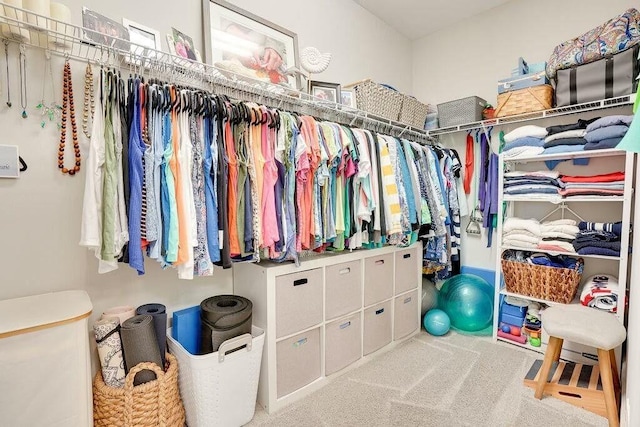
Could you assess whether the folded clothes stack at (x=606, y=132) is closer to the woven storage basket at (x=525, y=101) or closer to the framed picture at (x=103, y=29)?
the woven storage basket at (x=525, y=101)

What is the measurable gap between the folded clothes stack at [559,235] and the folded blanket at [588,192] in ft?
0.65

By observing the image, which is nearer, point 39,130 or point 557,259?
point 39,130

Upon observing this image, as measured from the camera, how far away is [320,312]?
189cm

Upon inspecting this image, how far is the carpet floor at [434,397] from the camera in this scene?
1.61 metres

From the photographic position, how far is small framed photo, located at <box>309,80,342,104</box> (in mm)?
2189

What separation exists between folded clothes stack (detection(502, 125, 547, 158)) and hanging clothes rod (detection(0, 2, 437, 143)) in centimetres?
112

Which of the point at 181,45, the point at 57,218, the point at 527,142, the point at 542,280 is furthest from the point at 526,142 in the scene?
the point at 57,218

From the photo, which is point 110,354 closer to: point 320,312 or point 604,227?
point 320,312

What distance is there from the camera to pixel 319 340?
1920 millimetres

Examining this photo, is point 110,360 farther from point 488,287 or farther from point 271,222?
point 488,287

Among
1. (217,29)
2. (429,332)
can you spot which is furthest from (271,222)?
(429,332)

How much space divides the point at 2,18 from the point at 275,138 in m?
1.06

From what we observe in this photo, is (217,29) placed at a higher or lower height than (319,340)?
higher

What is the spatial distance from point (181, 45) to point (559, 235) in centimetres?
267
